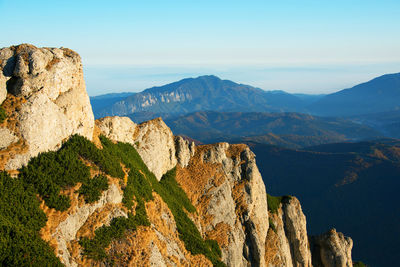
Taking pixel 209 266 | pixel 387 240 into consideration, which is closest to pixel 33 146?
pixel 209 266

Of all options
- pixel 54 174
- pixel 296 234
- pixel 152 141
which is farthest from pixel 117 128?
pixel 296 234

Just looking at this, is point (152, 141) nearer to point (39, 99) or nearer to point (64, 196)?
point (39, 99)

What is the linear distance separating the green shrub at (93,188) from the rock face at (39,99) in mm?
4801

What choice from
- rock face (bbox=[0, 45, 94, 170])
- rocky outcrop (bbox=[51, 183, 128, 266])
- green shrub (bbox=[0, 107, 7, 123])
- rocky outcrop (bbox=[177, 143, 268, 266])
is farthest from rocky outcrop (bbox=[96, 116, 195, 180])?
green shrub (bbox=[0, 107, 7, 123])

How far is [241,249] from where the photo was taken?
5144cm

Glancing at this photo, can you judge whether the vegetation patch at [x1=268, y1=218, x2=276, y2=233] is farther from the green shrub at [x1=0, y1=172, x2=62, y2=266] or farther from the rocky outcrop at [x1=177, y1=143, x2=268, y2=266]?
the green shrub at [x1=0, y1=172, x2=62, y2=266]

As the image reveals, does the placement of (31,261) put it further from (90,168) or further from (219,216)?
(219,216)

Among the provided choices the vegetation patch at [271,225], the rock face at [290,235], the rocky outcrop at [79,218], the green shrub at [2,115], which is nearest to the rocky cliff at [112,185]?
the rocky outcrop at [79,218]

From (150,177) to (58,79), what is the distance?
1835cm

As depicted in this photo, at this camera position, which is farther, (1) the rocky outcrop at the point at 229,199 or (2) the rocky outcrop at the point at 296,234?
(2) the rocky outcrop at the point at 296,234

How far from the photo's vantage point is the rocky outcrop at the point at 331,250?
6425 centimetres

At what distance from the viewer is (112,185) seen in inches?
1307

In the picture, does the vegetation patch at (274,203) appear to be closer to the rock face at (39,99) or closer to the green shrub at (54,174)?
the rock face at (39,99)

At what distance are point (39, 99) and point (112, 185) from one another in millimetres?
10566
